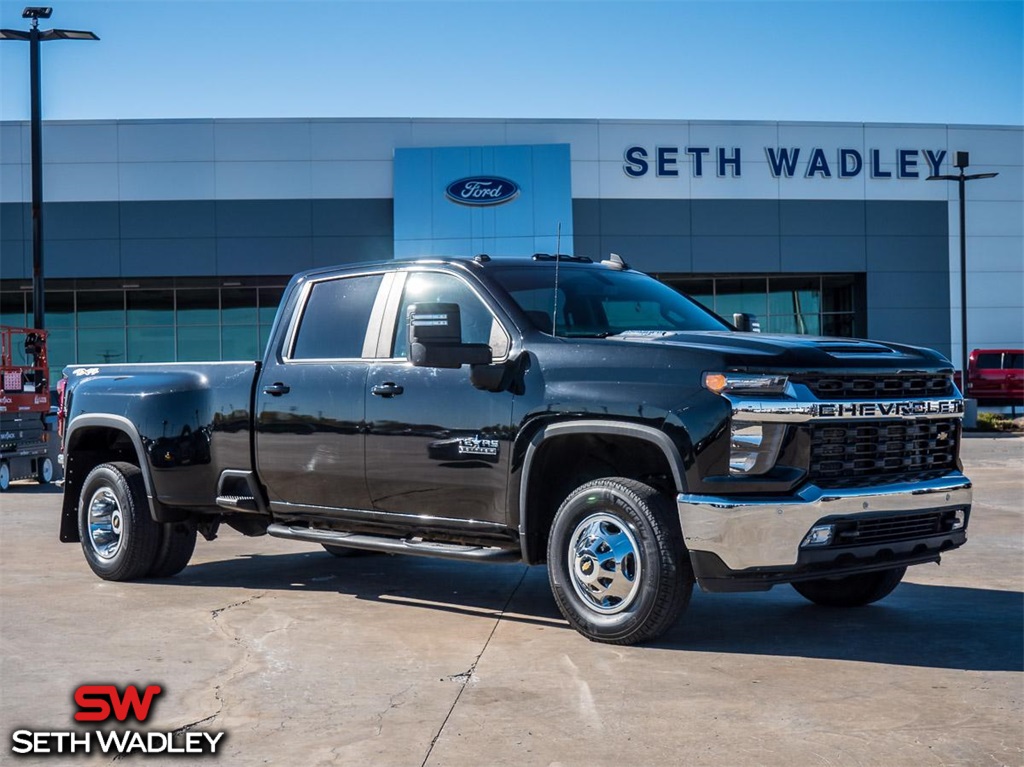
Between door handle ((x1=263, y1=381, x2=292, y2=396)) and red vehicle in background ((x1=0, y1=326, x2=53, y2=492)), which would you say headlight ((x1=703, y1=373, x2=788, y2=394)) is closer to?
door handle ((x1=263, y1=381, x2=292, y2=396))

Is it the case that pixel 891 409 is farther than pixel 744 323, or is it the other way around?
pixel 744 323

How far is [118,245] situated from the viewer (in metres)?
37.9

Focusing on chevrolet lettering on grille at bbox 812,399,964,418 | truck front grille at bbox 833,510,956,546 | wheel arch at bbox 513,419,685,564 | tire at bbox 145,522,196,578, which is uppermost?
chevrolet lettering on grille at bbox 812,399,964,418

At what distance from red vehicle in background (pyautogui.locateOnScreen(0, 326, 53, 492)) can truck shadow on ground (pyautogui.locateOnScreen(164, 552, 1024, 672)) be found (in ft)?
29.2

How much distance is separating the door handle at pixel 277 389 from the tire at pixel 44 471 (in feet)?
38.0

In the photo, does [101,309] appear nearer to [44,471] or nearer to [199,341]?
[199,341]

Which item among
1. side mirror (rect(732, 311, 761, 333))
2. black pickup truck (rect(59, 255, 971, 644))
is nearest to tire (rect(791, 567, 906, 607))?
black pickup truck (rect(59, 255, 971, 644))

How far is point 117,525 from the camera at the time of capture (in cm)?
812

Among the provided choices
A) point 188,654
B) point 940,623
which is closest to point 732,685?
point 940,623

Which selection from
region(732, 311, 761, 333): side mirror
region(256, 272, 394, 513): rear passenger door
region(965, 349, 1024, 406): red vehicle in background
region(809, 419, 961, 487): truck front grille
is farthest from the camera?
region(965, 349, 1024, 406): red vehicle in background

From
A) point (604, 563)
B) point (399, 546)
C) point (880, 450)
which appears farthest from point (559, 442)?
point (880, 450)

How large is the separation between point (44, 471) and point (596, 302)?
13235mm

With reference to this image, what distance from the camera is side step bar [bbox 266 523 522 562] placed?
20.4 ft

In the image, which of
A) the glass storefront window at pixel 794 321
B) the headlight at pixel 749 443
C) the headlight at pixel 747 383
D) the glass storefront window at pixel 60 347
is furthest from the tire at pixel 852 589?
the glass storefront window at pixel 60 347
